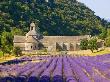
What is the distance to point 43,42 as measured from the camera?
143 metres

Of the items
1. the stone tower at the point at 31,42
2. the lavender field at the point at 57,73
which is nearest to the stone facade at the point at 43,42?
the stone tower at the point at 31,42

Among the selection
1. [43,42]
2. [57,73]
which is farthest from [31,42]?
[57,73]

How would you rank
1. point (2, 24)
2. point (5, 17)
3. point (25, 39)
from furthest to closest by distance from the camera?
point (5, 17), point (2, 24), point (25, 39)

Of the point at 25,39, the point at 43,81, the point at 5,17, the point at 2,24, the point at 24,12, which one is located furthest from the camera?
the point at 24,12

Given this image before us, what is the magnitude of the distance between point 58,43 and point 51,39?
309 cm

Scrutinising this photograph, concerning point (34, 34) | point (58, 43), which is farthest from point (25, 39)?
point (58, 43)

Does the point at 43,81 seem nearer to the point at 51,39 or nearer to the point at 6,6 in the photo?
the point at 51,39

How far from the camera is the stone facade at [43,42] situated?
135 meters

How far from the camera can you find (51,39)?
5763 inches

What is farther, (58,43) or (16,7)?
(16,7)

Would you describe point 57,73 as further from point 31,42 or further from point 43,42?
point 43,42

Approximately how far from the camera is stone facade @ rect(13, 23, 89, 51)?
442ft

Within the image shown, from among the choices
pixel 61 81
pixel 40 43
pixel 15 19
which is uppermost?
pixel 15 19

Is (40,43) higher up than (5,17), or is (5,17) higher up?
(5,17)
